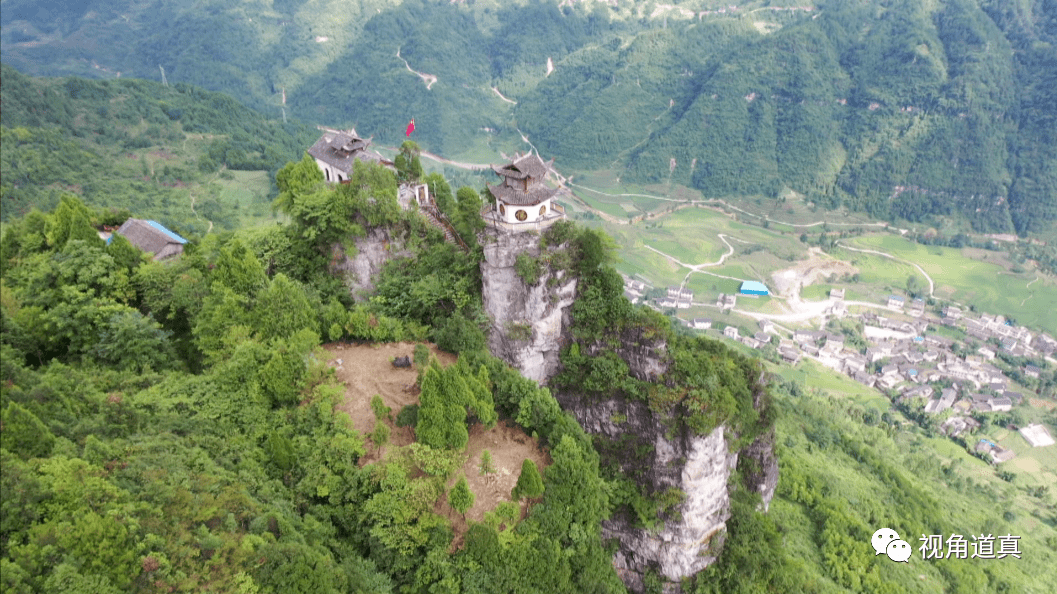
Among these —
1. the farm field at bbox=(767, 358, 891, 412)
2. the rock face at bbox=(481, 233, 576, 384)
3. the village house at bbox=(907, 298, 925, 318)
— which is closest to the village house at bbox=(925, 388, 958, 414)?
the farm field at bbox=(767, 358, 891, 412)

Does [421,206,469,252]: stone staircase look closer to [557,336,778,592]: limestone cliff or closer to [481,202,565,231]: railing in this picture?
[481,202,565,231]: railing

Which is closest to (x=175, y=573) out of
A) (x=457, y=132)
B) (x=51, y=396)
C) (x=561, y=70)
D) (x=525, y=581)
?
(x=51, y=396)

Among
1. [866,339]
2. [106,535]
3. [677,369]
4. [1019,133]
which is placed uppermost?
[106,535]

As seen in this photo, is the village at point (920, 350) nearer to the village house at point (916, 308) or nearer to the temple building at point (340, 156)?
the village house at point (916, 308)

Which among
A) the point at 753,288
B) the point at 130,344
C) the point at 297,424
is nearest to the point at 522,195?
the point at 297,424

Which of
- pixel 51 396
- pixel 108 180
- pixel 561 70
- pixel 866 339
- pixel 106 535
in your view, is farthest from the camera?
pixel 561 70

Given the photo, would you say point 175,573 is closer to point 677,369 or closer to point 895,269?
point 677,369

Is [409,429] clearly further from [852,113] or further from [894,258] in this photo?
[852,113]
